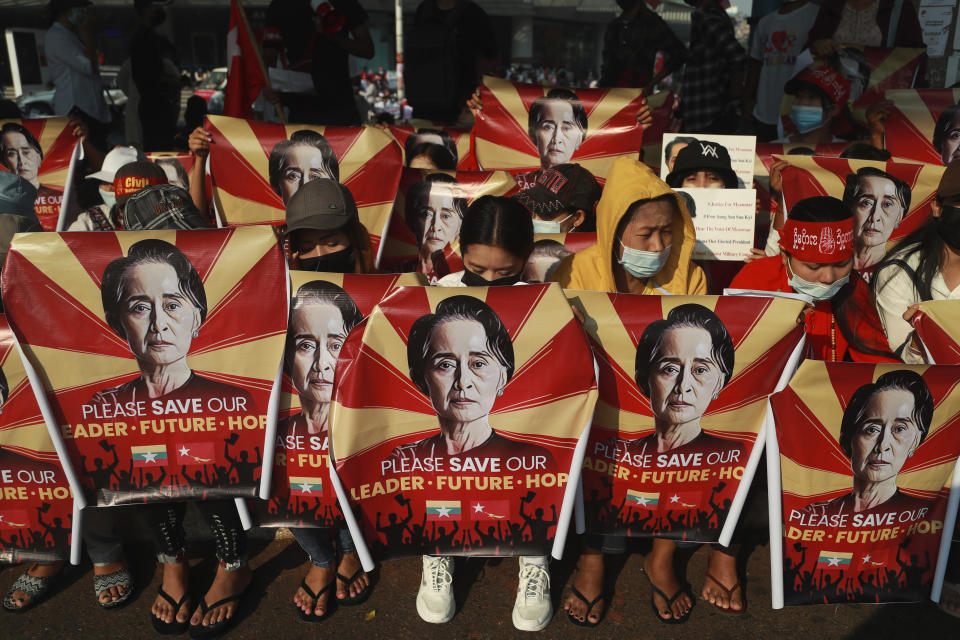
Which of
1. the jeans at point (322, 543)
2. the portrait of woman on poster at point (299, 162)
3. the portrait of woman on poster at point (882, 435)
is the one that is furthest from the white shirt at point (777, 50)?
the jeans at point (322, 543)

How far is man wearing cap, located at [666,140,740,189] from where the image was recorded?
395 cm

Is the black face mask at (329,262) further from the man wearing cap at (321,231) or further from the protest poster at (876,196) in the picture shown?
the protest poster at (876,196)

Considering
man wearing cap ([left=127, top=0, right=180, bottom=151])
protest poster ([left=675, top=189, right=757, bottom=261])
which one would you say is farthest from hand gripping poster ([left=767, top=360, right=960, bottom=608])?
man wearing cap ([left=127, top=0, right=180, bottom=151])

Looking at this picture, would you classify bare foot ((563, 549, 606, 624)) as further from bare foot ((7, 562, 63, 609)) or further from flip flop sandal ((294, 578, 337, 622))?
bare foot ((7, 562, 63, 609))

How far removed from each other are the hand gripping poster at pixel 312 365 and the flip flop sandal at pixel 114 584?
2.61 feet

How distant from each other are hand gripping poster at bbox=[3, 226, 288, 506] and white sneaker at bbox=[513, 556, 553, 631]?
1.07 meters

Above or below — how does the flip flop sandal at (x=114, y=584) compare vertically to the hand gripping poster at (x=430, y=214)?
below

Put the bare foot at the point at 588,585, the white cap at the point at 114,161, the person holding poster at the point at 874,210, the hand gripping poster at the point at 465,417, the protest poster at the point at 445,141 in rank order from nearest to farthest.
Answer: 1. the hand gripping poster at the point at 465,417
2. the bare foot at the point at 588,585
3. the person holding poster at the point at 874,210
4. the white cap at the point at 114,161
5. the protest poster at the point at 445,141

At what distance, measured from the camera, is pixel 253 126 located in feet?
13.7

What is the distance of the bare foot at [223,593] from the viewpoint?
2.83m

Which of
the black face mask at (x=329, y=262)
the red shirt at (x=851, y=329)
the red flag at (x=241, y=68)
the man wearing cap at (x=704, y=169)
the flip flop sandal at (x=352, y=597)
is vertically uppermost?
the red flag at (x=241, y=68)

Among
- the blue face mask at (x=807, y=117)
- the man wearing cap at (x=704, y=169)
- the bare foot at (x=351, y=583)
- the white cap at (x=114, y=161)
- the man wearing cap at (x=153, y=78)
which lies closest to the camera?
the bare foot at (x=351, y=583)

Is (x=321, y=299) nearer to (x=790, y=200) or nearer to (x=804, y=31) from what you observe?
(x=790, y=200)

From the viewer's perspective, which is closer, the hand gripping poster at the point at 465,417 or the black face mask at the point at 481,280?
the hand gripping poster at the point at 465,417
